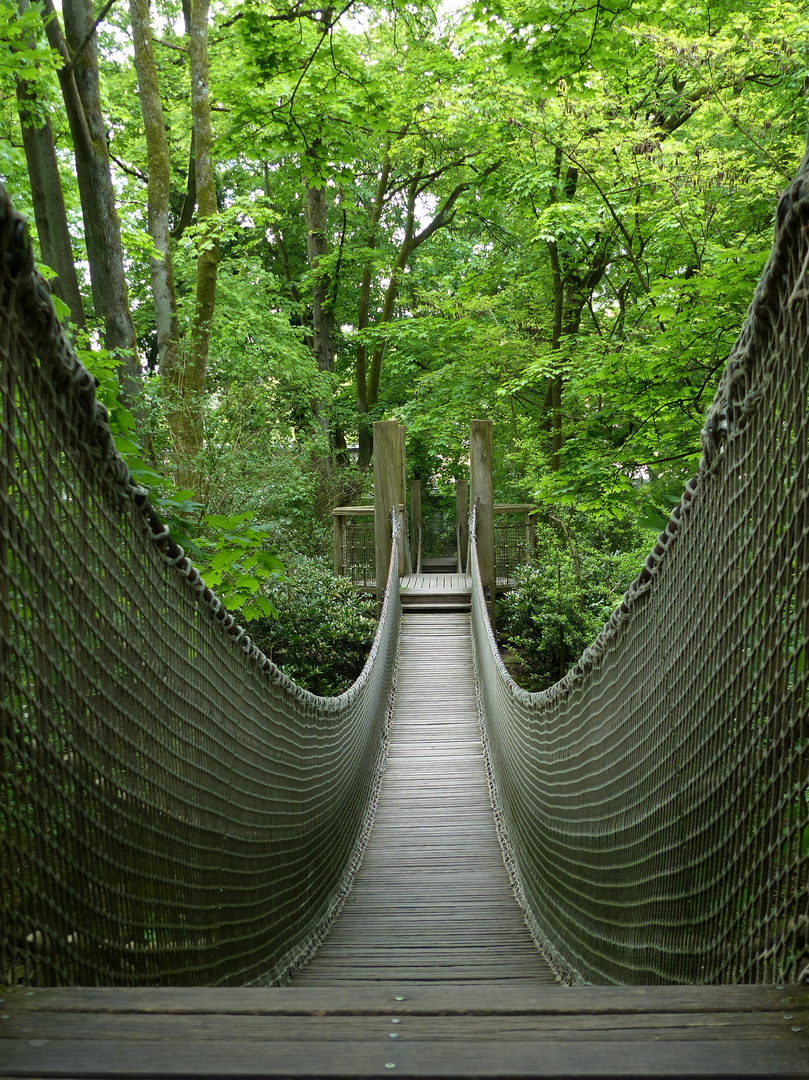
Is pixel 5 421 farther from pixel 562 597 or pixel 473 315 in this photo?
pixel 473 315

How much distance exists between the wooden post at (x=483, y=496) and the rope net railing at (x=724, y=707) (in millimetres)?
5530

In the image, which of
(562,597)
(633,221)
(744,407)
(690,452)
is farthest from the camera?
Result: (633,221)

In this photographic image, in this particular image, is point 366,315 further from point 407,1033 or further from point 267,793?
point 407,1033

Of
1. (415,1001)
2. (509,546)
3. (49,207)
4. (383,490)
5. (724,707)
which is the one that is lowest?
(509,546)

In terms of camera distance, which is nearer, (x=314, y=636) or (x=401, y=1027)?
(x=401, y=1027)

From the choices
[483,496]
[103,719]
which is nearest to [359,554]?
[483,496]

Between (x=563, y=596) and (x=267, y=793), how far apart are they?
178 inches

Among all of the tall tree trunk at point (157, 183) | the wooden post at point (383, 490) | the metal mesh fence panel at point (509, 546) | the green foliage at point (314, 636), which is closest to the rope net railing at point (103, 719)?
the green foliage at point (314, 636)

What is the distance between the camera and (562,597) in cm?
636

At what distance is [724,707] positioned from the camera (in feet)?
3.66

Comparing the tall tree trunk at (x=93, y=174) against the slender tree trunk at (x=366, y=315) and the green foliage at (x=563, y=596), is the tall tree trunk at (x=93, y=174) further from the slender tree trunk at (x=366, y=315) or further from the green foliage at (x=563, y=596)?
the slender tree trunk at (x=366, y=315)

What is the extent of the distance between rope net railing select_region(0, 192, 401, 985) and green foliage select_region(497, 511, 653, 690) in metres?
4.08

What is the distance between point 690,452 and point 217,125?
386 inches

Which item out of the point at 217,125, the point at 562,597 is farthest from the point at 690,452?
the point at 217,125
